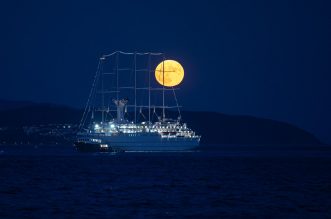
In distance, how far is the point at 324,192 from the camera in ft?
217

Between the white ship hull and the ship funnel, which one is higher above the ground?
the ship funnel

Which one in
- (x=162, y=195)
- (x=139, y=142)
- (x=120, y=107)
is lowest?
(x=162, y=195)

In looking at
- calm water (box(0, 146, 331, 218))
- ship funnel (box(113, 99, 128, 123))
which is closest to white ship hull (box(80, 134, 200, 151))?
ship funnel (box(113, 99, 128, 123))

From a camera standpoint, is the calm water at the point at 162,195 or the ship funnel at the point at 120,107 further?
the ship funnel at the point at 120,107

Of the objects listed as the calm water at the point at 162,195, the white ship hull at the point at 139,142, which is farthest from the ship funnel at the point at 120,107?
the calm water at the point at 162,195

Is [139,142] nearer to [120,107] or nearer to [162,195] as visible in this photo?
[120,107]

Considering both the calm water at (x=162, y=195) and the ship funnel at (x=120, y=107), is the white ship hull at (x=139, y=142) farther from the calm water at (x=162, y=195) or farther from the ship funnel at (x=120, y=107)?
the calm water at (x=162, y=195)

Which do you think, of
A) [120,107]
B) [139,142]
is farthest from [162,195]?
[120,107]

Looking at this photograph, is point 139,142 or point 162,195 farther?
point 139,142

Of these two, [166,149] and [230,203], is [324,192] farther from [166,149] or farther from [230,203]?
[166,149]

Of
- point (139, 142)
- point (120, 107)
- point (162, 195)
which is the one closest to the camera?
point (162, 195)

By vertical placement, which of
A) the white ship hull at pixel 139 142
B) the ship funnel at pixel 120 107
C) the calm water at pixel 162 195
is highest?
the ship funnel at pixel 120 107

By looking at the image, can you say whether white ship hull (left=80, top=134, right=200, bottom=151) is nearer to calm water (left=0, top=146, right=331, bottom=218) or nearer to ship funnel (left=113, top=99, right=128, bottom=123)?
ship funnel (left=113, top=99, right=128, bottom=123)

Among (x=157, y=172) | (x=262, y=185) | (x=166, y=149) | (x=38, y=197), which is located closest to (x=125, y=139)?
(x=166, y=149)
